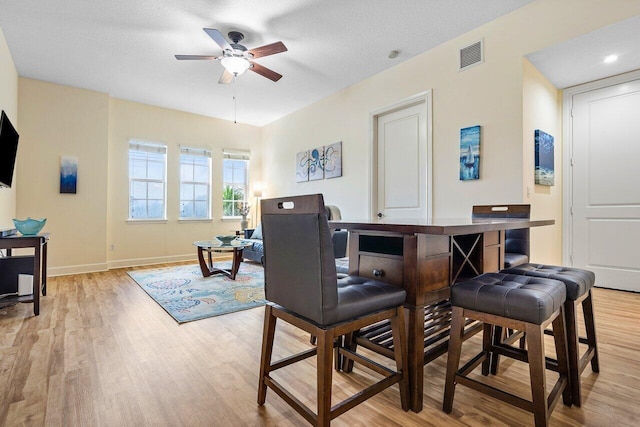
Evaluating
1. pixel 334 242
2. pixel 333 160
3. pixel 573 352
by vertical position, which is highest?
pixel 333 160

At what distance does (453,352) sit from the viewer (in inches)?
55.4

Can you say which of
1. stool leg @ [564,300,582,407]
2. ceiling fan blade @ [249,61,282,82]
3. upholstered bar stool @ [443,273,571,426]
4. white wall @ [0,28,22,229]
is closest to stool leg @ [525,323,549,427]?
upholstered bar stool @ [443,273,571,426]

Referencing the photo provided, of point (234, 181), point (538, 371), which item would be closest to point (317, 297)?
point (538, 371)

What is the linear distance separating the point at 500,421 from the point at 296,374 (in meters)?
1.01

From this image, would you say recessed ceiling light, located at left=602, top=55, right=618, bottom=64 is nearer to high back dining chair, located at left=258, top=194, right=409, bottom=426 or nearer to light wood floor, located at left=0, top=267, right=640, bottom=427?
light wood floor, located at left=0, top=267, right=640, bottom=427

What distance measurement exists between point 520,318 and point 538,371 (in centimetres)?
20

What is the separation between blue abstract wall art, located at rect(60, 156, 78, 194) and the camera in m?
4.62

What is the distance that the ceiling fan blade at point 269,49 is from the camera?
2.97 metres

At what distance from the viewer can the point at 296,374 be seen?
1.77m

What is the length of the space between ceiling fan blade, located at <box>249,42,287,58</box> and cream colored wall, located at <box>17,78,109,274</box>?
3.32 meters

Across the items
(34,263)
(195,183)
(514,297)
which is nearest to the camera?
(514,297)

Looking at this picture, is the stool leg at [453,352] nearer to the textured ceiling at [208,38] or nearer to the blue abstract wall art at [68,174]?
the textured ceiling at [208,38]

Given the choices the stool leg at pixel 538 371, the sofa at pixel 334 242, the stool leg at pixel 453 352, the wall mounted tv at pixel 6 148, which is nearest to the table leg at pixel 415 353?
the stool leg at pixel 453 352

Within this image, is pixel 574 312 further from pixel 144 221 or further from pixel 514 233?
pixel 144 221
